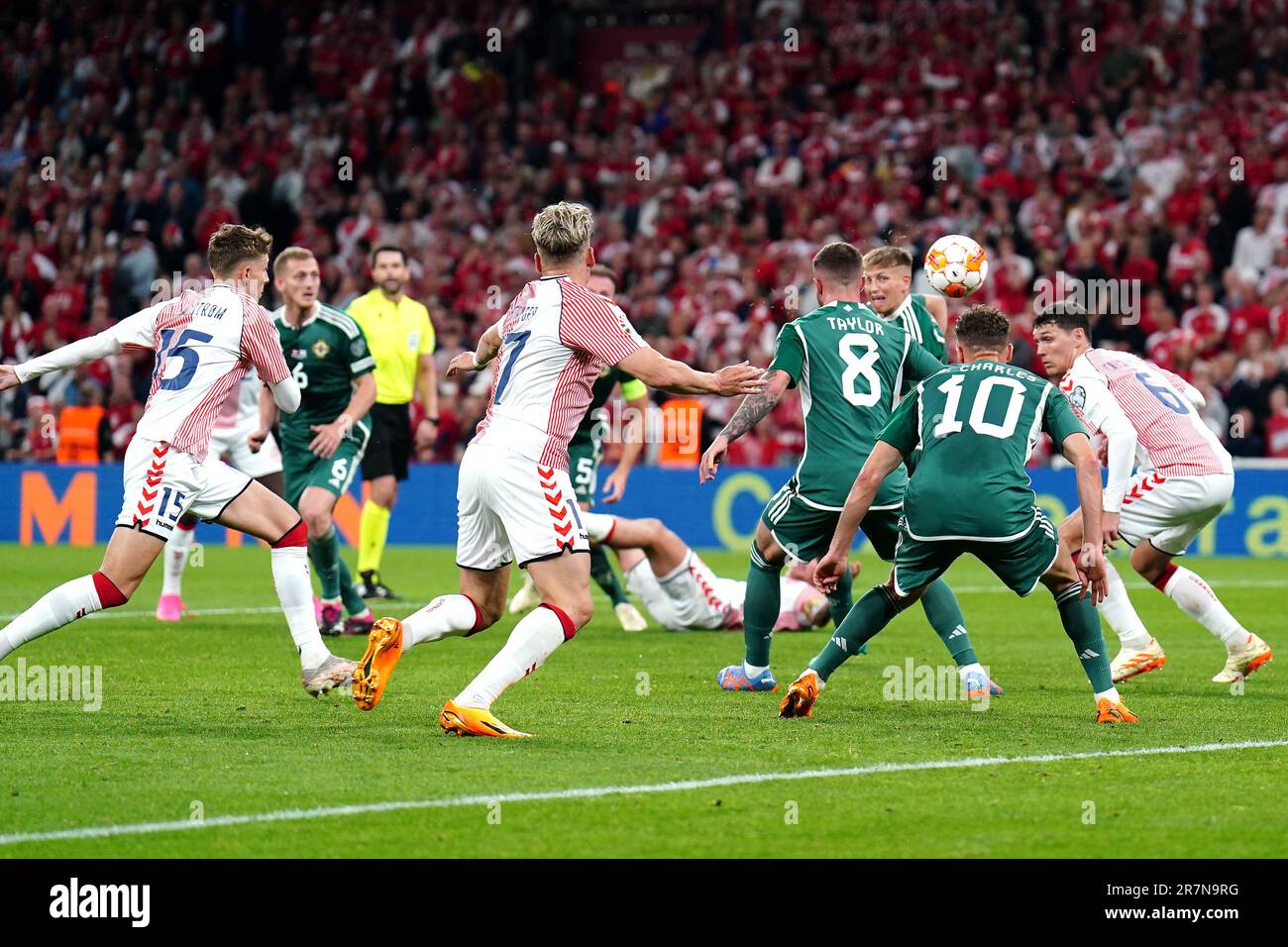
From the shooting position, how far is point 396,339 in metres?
13.9

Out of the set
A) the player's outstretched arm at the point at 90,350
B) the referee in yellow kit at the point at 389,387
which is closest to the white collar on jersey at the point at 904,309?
the player's outstretched arm at the point at 90,350

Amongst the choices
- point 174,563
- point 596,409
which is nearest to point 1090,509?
point 596,409

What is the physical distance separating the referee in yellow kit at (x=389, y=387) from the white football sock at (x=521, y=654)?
244 inches

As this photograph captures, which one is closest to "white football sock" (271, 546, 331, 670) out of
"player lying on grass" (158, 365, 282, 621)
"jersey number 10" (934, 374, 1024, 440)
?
"jersey number 10" (934, 374, 1024, 440)

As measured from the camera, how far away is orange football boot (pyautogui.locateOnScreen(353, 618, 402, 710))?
709 cm

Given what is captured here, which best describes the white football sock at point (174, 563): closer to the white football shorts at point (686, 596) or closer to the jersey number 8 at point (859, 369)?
the white football shorts at point (686, 596)

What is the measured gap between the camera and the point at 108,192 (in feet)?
89.1

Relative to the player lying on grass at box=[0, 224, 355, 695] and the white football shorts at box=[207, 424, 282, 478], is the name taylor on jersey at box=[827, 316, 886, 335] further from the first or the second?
the white football shorts at box=[207, 424, 282, 478]

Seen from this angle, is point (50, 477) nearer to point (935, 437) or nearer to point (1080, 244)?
point (1080, 244)

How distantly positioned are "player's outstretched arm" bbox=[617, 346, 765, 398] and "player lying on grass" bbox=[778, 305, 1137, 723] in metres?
0.94

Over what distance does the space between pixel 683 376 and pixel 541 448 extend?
25.0 inches

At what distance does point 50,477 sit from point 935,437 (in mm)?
16058

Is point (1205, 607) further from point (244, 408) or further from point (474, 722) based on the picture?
point (244, 408)

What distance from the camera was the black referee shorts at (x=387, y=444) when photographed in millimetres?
13328
